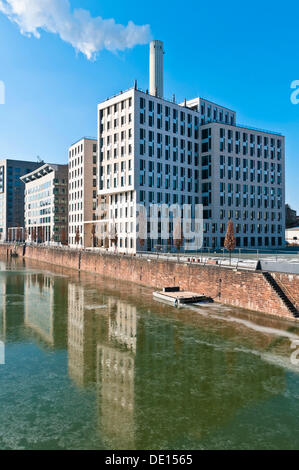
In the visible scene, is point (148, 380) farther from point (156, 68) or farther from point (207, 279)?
point (156, 68)

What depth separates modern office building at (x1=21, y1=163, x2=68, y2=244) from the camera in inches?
4619

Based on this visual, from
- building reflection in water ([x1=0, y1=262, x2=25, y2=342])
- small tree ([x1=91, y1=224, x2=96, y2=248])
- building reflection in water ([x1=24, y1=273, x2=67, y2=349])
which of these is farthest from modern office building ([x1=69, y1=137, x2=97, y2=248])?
building reflection in water ([x1=0, y1=262, x2=25, y2=342])

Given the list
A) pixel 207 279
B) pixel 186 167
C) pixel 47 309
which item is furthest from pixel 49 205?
pixel 207 279

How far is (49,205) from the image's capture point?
4808 inches

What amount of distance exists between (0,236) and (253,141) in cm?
13280

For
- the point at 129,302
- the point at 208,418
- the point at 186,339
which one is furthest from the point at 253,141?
the point at 208,418

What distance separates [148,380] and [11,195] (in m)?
179

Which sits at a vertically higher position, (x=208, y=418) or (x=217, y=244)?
(x=217, y=244)

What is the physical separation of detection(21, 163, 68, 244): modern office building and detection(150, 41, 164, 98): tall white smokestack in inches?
1896

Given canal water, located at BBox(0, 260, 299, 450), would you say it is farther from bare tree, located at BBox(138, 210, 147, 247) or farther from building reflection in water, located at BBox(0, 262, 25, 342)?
bare tree, located at BBox(138, 210, 147, 247)
